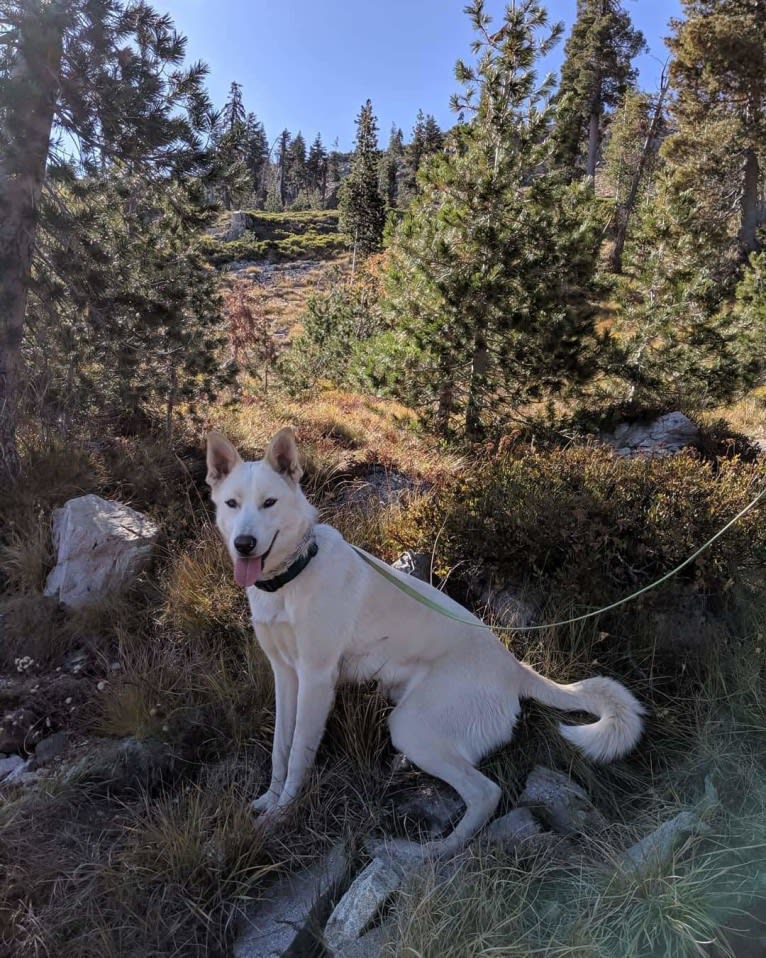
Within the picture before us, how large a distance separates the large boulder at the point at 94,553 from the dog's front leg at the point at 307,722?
2.22 m

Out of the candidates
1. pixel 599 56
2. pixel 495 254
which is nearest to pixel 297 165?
pixel 599 56

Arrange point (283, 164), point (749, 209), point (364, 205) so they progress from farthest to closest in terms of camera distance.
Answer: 1. point (283, 164)
2. point (364, 205)
3. point (749, 209)

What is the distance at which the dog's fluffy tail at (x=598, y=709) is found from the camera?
241cm

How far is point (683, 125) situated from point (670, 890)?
20786 mm

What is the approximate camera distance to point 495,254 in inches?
261

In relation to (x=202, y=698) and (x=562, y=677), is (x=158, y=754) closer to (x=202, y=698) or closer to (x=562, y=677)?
(x=202, y=698)

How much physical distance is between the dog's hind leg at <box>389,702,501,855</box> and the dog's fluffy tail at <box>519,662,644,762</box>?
1.41ft

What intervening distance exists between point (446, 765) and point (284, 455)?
4.87ft

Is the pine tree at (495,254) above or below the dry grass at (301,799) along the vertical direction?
above

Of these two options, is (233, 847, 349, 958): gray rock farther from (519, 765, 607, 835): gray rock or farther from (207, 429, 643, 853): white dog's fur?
(519, 765, 607, 835): gray rock

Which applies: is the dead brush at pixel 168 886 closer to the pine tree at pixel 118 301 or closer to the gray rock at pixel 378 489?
the gray rock at pixel 378 489

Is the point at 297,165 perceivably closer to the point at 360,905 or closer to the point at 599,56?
the point at 599,56

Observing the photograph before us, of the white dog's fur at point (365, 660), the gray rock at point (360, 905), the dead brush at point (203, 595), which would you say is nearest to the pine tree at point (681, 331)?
the dead brush at point (203, 595)

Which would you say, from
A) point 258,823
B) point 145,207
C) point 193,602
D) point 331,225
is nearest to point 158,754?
point 258,823
